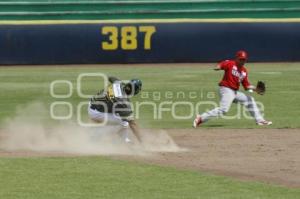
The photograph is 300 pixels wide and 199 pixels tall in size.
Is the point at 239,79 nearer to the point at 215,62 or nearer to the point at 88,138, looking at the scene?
the point at 88,138

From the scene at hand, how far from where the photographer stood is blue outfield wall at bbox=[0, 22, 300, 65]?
3144 centimetres

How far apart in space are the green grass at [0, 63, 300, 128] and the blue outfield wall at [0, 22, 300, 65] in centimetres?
83

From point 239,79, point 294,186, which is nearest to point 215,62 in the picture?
point 239,79

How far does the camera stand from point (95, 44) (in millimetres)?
31531

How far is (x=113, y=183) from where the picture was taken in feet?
36.7

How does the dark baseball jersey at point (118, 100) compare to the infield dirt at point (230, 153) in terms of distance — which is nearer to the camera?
the infield dirt at point (230, 153)

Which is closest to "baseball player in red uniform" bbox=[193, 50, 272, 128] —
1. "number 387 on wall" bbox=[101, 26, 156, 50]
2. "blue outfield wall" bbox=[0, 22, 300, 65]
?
"blue outfield wall" bbox=[0, 22, 300, 65]

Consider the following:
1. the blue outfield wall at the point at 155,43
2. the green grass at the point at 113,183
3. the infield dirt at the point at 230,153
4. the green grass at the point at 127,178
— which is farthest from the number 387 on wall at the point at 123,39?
the green grass at the point at 113,183

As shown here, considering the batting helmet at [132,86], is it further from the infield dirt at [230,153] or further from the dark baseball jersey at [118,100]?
the infield dirt at [230,153]

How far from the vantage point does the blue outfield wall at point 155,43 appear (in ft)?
103

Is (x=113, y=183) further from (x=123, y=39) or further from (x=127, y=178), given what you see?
(x=123, y=39)

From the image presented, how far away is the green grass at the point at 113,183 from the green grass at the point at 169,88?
593 cm

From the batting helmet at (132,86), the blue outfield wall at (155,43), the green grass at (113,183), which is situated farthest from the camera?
the blue outfield wall at (155,43)

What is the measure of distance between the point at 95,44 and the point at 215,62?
15.5 feet
